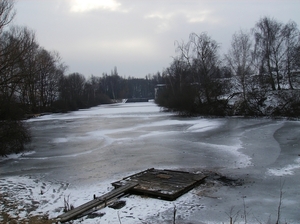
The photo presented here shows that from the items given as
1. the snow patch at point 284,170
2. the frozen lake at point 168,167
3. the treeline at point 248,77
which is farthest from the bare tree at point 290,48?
the snow patch at point 284,170

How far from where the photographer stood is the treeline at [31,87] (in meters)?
13.1

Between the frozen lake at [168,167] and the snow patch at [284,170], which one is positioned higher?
the frozen lake at [168,167]

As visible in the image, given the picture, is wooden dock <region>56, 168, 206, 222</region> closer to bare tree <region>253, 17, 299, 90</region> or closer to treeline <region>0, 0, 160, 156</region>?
treeline <region>0, 0, 160, 156</region>

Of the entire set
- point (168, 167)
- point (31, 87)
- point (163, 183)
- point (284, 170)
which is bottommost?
point (284, 170)

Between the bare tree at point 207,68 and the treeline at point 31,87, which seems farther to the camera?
the bare tree at point 207,68

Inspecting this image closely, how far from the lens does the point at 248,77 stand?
32500mm

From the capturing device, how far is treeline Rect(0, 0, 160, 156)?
43.1ft

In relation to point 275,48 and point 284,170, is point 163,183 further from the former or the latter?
point 275,48

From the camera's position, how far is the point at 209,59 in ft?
116

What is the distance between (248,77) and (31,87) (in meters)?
30.7

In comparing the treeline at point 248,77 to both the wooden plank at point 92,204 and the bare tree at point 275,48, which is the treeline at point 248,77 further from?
the wooden plank at point 92,204

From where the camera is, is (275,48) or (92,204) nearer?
(92,204)

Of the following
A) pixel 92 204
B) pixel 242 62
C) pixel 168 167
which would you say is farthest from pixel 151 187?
pixel 242 62

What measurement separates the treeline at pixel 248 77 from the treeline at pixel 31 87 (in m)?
19.1
